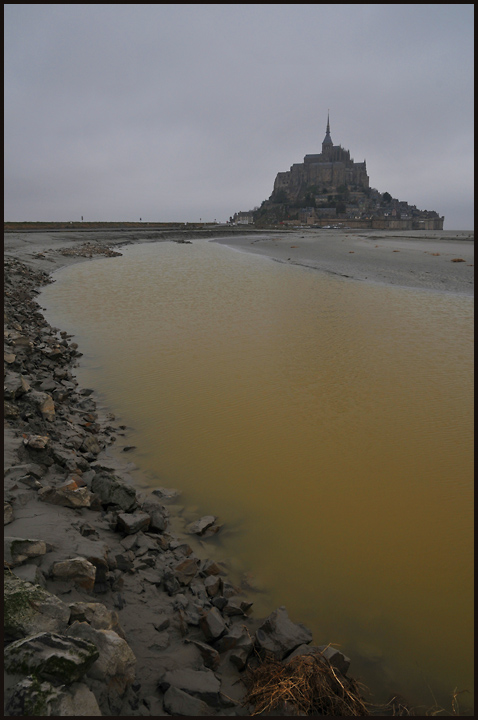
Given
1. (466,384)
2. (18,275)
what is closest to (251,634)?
(466,384)

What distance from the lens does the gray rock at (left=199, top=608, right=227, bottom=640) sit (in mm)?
3104

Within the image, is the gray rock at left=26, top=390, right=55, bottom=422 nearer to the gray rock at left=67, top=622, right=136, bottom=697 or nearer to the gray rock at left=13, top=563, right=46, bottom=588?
the gray rock at left=13, top=563, right=46, bottom=588

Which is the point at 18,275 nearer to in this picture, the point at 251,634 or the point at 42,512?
the point at 42,512

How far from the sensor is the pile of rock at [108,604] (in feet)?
7.51

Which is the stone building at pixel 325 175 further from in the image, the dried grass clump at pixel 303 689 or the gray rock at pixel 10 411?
the dried grass clump at pixel 303 689

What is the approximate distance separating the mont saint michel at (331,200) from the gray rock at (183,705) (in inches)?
5314

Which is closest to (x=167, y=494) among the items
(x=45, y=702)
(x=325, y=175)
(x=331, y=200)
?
(x=45, y=702)

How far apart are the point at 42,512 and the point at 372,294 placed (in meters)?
15.9

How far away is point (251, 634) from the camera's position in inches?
128

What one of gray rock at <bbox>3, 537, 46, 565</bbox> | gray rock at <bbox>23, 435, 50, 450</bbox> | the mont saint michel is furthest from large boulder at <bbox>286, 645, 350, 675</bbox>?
the mont saint michel

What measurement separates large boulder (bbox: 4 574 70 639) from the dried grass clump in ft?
4.24

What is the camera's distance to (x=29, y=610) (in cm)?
252

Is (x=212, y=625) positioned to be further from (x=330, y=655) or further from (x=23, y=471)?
(x=23, y=471)

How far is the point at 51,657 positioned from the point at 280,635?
1620 millimetres
